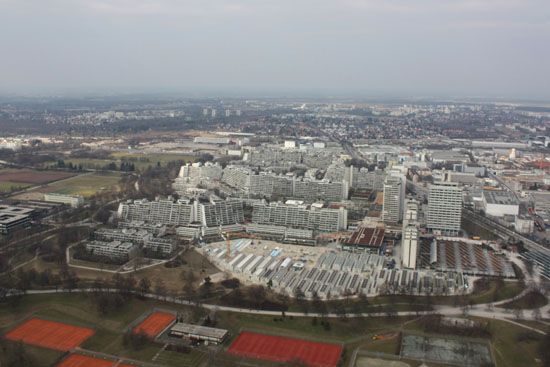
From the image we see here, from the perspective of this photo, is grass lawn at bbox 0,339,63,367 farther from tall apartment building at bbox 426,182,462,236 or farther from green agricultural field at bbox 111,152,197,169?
green agricultural field at bbox 111,152,197,169

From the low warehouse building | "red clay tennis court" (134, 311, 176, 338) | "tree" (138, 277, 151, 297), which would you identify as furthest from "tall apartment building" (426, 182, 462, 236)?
"red clay tennis court" (134, 311, 176, 338)

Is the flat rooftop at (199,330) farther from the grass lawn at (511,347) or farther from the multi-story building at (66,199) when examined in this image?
the multi-story building at (66,199)

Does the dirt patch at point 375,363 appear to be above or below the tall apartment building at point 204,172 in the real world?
below

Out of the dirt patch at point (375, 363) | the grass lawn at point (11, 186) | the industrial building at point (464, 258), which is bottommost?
the dirt patch at point (375, 363)

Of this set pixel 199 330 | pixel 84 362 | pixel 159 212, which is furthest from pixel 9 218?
pixel 199 330

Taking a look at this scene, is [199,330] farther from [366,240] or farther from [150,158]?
[150,158]

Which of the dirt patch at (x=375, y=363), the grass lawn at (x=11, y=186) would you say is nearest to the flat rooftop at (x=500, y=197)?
the dirt patch at (x=375, y=363)
